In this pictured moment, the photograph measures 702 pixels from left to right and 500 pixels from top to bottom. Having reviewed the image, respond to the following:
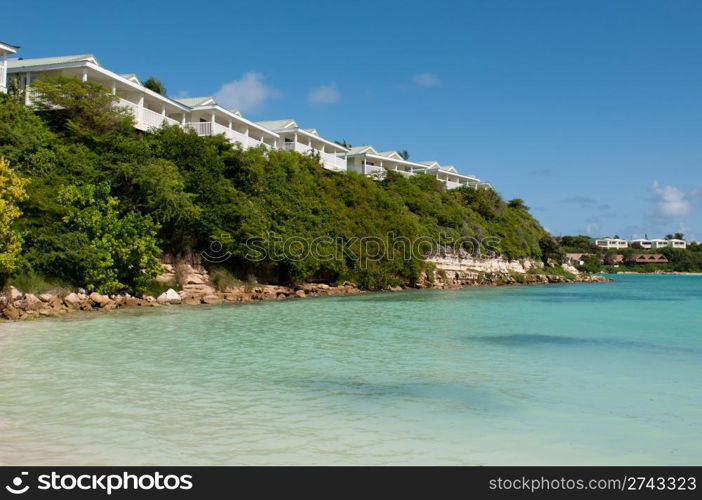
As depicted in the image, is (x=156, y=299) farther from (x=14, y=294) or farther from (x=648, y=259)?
(x=648, y=259)

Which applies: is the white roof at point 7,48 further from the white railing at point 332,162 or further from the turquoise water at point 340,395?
the white railing at point 332,162

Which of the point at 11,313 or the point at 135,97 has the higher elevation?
the point at 135,97

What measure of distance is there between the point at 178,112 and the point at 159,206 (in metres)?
12.9

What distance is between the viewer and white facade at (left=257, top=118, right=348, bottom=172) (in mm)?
42469

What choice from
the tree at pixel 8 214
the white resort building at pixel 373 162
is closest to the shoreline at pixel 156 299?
the tree at pixel 8 214

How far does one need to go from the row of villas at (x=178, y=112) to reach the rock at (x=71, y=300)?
9844 millimetres

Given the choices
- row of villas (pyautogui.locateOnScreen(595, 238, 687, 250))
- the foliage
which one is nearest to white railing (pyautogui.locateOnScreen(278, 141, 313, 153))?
the foliage

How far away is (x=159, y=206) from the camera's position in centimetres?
2153

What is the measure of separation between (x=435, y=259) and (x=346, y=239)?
41.5 ft

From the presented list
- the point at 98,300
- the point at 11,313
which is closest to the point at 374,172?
the point at 98,300

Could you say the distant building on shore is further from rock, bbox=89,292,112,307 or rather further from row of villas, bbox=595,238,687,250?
rock, bbox=89,292,112,307

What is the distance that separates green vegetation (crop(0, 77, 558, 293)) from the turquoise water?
15.4 ft

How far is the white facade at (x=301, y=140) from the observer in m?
42.5

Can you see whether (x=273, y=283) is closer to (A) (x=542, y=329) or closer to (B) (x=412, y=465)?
(A) (x=542, y=329)
